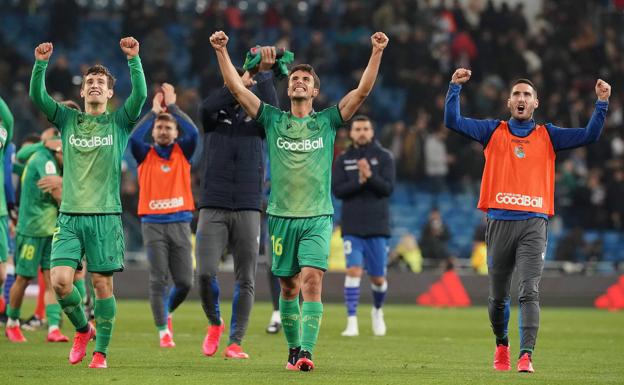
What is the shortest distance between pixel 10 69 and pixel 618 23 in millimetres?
18259

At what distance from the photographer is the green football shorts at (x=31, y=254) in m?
14.4

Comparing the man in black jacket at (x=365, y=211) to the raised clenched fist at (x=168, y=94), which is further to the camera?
the man in black jacket at (x=365, y=211)

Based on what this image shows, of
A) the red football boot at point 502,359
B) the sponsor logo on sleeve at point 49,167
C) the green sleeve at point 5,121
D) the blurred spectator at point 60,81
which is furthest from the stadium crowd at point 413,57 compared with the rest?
the red football boot at point 502,359

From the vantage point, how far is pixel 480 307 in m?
25.7

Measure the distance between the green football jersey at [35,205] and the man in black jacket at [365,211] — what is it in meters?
4.09

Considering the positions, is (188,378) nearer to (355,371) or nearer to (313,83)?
(355,371)

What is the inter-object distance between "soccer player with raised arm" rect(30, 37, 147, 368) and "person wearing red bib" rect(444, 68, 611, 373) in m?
2.95

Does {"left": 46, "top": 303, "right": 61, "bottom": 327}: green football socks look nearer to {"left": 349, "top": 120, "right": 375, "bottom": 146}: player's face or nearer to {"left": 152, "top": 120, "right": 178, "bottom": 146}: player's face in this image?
{"left": 152, "top": 120, "right": 178, "bottom": 146}: player's face

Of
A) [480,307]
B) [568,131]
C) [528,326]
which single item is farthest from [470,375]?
[480,307]

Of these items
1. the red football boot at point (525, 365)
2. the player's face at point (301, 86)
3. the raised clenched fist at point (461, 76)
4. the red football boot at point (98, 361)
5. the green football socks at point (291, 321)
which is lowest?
the red football boot at point (98, 361)

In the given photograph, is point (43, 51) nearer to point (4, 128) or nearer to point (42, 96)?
point (42, 96)

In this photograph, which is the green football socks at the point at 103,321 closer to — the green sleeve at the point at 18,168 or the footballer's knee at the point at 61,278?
the footballer's knee at the point at 61,278

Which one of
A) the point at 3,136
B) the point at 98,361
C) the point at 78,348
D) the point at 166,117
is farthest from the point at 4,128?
the point at 98,361

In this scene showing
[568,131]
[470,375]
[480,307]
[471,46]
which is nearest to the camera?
[470,375]
